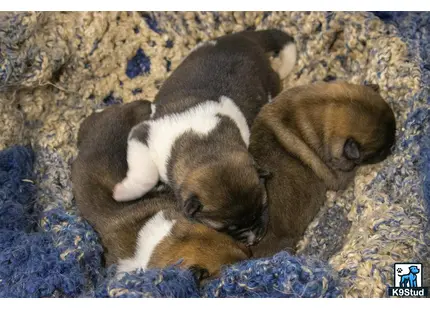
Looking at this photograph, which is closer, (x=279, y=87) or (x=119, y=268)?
(x=119, y=268)

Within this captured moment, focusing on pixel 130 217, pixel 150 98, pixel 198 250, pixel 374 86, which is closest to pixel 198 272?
pixel 198 250

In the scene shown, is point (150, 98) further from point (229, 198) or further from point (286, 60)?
point (229, 198)

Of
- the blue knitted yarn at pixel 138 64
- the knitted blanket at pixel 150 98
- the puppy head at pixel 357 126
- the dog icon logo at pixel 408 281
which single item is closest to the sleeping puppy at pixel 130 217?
the knitted blanket at pixel 150 98

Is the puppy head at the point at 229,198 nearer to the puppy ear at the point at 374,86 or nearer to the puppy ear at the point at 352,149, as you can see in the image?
the puppy ear at the point at 352,149

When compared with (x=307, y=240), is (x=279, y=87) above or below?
above
